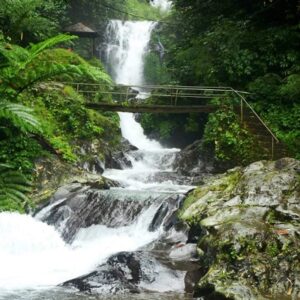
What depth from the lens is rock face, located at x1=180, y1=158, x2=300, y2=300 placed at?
232 inches

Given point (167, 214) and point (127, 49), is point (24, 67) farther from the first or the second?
point (127, 49)

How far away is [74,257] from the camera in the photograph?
787 cm

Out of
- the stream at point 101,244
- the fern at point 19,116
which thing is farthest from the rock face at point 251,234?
the fern at point 19,116

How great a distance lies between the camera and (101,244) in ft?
27.8

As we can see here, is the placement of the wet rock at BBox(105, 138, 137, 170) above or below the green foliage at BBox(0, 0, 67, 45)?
below

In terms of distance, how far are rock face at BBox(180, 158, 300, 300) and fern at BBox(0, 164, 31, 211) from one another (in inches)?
122

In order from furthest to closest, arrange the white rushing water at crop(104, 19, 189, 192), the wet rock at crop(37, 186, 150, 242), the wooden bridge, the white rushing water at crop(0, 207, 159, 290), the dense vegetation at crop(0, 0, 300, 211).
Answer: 1. the white rushing water at crop(104, 19, 189, 192)
2. the wooden bridge
3. the dense vegetation at crop(0, 0, 300, 211)
4. the wet rock at crop(37, 186, 150, 242)
5. the white rushing water at crop(0, 207, 159, 290)

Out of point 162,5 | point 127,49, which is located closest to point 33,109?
point 127,49

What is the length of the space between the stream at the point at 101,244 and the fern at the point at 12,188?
0.79 ft

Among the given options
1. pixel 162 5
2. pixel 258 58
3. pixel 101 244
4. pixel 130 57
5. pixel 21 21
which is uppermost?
pixel 162 5

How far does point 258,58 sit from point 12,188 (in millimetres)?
8134

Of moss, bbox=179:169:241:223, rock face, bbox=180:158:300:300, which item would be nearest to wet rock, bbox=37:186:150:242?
moss, bbox=179:169:241:223

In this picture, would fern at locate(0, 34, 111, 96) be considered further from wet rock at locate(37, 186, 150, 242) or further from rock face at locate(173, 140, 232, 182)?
rock face at locate(173, 140, 232, 182)

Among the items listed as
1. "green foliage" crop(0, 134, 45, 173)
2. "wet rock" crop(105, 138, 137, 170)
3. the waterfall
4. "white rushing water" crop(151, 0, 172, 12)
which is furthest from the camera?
"white rushing water" crop(151, 0, 172, 12)
